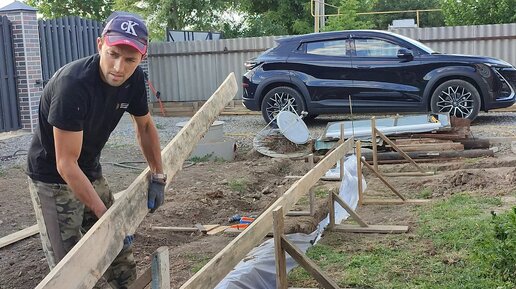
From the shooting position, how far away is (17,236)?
6.56 metres

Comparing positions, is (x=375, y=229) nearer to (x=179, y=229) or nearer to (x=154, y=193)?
(x=179, y=229)

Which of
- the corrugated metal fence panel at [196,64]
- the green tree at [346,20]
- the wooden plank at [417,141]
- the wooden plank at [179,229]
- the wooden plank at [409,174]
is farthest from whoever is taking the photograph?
the green tree at [346,20]

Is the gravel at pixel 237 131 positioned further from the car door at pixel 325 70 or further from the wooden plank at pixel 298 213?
the wooden plank at pixel 298 213

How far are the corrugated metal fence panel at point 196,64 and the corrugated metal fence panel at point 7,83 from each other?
18.6ft

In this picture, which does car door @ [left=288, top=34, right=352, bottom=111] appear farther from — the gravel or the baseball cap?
the baseball cap

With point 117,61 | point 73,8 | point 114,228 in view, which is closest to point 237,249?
point 114,228

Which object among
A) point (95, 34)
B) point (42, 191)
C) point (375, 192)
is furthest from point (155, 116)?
point (42, 191)

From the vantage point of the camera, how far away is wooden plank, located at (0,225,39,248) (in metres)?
6.39

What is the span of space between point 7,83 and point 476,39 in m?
10.8

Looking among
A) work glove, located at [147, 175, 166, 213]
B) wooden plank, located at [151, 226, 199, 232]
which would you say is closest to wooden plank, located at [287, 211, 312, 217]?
wooden plank, located at [151, 226, 199, 232]

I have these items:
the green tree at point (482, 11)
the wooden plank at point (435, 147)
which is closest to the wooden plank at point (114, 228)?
the wooden plank at point (435, 147)

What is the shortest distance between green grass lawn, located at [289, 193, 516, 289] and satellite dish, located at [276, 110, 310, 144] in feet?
13.5

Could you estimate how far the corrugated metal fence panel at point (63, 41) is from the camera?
1455cm

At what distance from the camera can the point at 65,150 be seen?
10.1ft
